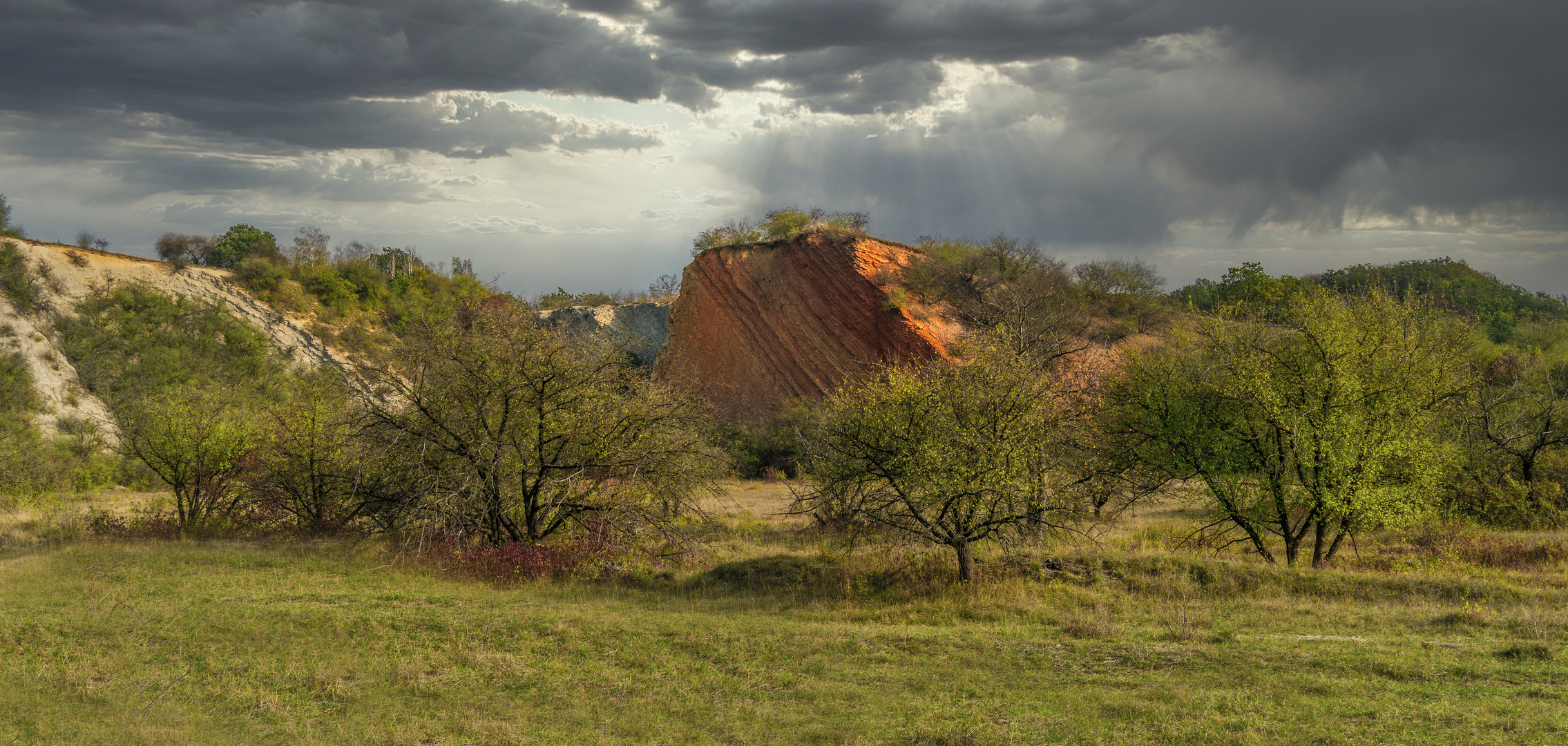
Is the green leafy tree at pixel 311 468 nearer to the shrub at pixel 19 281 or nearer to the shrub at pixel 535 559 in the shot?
the shrub at pixel 535 559

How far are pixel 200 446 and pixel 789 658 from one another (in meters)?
16.2

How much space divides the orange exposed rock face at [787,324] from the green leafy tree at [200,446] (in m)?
17.9

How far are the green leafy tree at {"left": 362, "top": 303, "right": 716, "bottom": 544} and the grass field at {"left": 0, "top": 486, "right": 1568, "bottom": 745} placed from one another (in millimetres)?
1669

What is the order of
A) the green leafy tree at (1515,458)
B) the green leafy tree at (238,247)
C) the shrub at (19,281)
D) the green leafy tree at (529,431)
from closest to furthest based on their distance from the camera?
the green leafy tree at (529,431), the green leafy tree at (1515,458), the shrub at (19,281), the green leafy tree at (238,247)

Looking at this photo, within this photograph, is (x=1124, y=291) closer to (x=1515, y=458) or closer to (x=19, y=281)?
(x=1515, y=458)

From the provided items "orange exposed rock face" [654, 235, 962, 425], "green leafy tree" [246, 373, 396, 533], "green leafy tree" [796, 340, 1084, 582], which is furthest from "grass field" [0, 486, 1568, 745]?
"orange exposed rock face" [654, 235, 962, 425]

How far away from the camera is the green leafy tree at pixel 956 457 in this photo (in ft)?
39.3

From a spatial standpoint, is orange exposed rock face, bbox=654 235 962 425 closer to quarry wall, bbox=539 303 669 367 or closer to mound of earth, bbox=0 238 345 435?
quarry wall, bbox=539 303 669 367

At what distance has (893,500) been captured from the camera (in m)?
12.3

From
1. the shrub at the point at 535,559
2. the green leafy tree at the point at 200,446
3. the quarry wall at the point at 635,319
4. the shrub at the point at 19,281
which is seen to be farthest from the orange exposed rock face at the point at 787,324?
the shrub at the point at 19,281

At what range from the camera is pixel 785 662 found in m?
9.10

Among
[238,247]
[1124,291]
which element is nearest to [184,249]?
[238,247]

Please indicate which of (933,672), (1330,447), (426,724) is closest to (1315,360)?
(1330,447)

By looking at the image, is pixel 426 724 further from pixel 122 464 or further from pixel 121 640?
pixel 122 464
